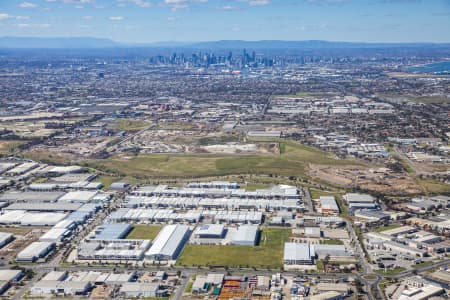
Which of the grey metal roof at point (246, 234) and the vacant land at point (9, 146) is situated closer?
the grey metal roof at point (246, 234)

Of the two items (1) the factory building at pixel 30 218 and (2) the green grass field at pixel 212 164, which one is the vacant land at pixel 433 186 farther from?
(1) the factory building at pixel 30 218

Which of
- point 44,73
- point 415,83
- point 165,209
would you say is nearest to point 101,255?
point 165,209

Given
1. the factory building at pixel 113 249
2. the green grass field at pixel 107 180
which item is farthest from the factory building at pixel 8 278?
the green grass field at pixel 107 180

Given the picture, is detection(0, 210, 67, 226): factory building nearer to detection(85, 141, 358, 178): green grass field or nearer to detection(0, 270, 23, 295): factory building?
detection(0, 270, 23, 295): factory building

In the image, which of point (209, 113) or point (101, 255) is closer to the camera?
point (101, 255)

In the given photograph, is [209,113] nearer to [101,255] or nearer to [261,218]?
[261,218]
